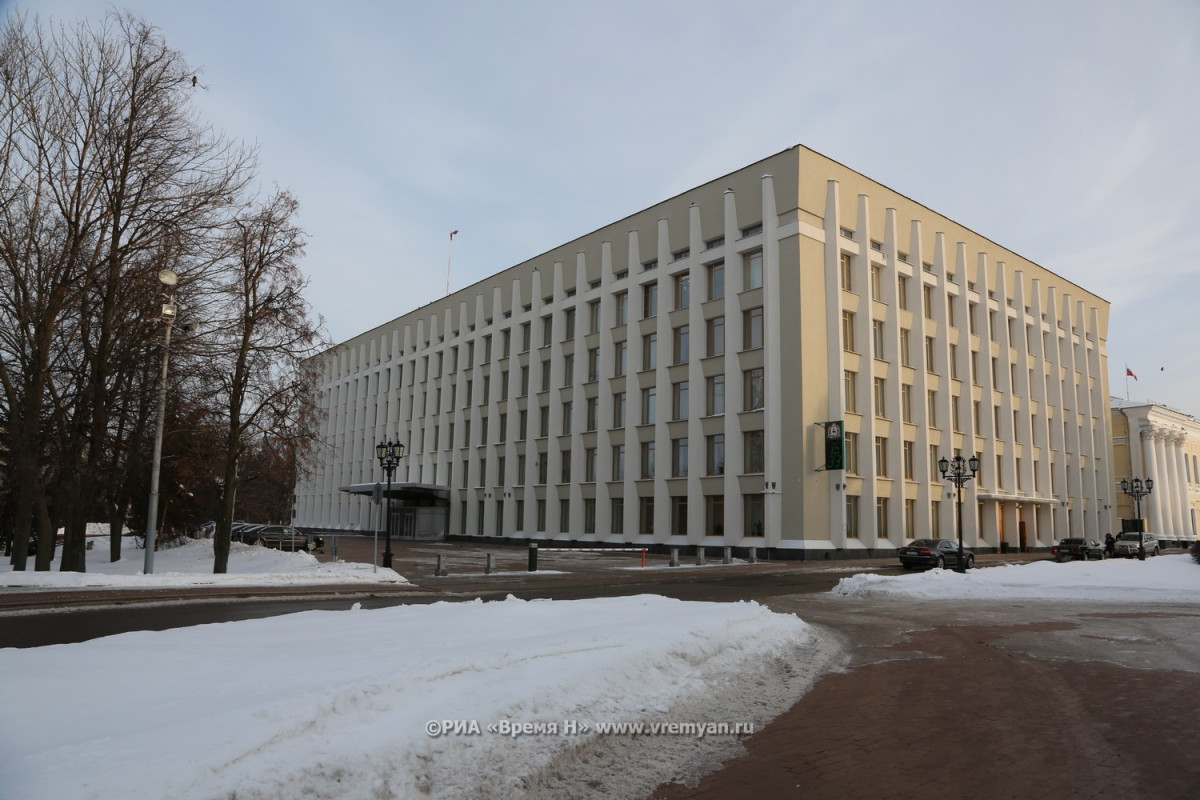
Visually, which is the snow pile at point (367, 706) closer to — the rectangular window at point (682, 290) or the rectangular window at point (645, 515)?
the rectangular window at point (645, 515)

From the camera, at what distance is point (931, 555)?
35.5 meters

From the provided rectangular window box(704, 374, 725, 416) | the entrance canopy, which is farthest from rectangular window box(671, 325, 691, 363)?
the entrance canopy

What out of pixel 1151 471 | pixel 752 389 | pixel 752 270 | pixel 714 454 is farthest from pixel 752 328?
pixel 1151 471

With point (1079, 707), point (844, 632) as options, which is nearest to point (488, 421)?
point (844, 632)

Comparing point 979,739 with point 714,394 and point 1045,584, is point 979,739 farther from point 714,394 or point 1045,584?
point 714,394

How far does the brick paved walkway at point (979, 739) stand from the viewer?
5562 millimetres

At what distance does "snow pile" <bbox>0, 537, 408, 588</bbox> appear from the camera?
20375 millimetres

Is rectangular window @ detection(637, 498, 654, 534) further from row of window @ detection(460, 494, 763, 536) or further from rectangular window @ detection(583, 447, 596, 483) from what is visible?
rectangular window @ detection(583, 447, 596, 483)

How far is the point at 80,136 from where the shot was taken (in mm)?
22484

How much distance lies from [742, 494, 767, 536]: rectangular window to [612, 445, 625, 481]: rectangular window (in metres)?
9.72

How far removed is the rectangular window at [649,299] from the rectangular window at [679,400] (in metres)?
5.23

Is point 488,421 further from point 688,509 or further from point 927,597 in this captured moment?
point 927,597

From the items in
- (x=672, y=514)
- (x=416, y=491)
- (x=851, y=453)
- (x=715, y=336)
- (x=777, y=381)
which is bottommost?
Result: (x=672, y=514)

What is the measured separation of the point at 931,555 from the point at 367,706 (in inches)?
1350
